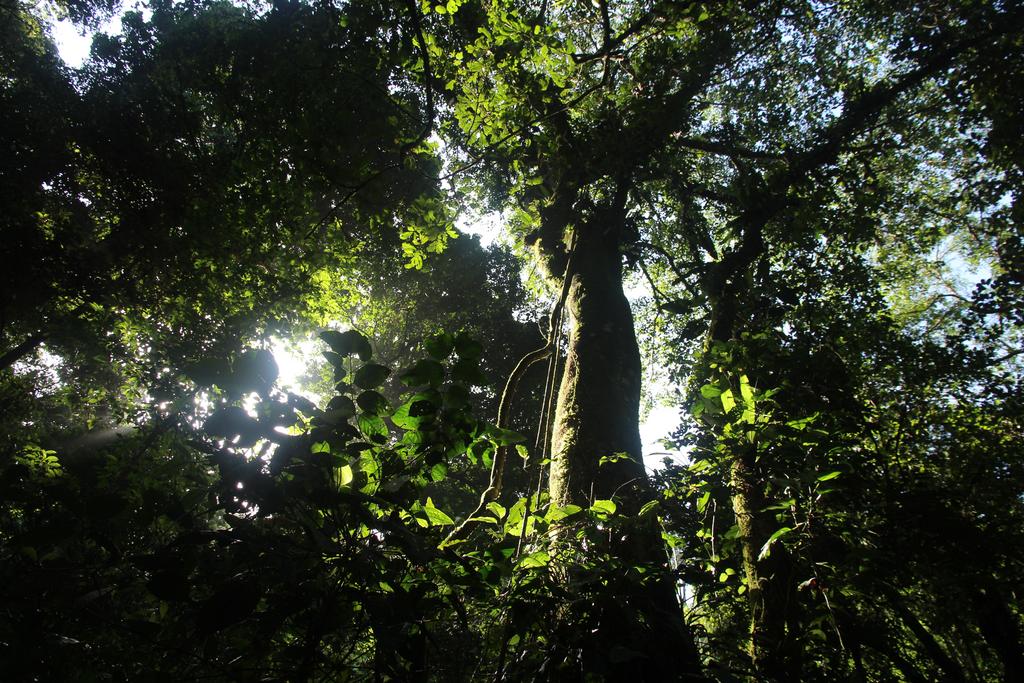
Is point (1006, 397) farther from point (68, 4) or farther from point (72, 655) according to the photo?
point (68, 4)

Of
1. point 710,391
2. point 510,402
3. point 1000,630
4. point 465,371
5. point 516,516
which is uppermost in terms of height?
point 510,402

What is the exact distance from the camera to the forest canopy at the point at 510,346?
3.86 feet

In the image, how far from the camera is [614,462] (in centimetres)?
280

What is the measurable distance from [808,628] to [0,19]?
17.3 metres

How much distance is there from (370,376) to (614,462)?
189cm

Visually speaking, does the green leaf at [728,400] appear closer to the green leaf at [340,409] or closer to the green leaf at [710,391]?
the green leaf at [710,391]

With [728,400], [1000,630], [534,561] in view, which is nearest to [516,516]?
[534,561]

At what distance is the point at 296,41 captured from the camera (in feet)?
24.0

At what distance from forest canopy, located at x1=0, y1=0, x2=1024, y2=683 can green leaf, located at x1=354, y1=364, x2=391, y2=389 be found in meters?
0.01

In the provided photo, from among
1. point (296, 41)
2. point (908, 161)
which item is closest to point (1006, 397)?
point (908, 161)

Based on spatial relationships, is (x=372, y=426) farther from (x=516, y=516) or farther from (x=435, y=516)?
(x=516, y=516)

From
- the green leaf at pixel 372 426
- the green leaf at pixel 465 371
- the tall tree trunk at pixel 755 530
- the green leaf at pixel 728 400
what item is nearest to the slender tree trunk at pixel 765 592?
the tall tree trunk at pixel 755 530

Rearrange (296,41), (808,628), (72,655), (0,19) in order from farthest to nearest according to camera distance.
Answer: (0,19)
(296,41)
(808,628)
(72,655)

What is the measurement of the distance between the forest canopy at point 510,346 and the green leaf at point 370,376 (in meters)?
0.01
